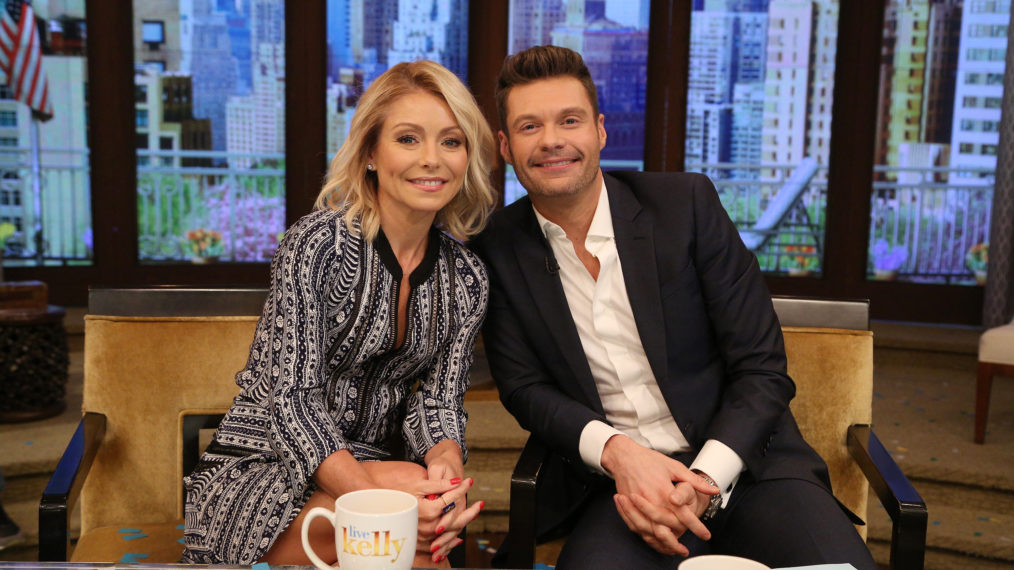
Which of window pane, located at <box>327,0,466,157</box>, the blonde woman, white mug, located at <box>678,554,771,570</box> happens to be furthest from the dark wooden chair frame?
window pane, located at <box>327,0,466,157</box>

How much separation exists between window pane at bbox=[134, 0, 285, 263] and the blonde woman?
3.75 metres

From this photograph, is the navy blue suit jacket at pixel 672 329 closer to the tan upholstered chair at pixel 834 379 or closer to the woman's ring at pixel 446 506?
the tan upholstered chair at pixel 834 379

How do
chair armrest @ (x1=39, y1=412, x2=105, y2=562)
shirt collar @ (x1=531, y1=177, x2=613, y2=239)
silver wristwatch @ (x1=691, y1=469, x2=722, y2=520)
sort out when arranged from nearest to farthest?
chair armrest @ (x1=39, y1=412, x2=105, y2=562), silver wristwatch @ (x1=691, y1=469, x2=722, y2=520), shirt collar @ (x1=531, y1=177, x2=613, y2=239)

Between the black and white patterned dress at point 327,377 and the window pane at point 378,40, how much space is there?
381 cm

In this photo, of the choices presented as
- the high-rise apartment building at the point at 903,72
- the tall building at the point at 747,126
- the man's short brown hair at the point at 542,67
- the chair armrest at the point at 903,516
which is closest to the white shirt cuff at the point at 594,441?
the chair armrest at the point at 903,516

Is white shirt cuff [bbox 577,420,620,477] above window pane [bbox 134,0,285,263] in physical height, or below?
below

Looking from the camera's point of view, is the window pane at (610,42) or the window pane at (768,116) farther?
the window pane at (610,42)

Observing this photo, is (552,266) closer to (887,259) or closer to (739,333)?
(739,333)

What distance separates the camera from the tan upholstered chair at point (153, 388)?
1.84 metres

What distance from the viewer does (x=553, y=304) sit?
1825 millimetres

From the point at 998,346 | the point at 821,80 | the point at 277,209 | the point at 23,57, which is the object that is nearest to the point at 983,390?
the point at 998,346

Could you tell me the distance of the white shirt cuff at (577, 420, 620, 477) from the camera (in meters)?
1.70

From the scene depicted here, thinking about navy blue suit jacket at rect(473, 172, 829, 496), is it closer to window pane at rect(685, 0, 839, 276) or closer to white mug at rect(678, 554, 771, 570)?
white mug at rect(678, 554, 771, 570)

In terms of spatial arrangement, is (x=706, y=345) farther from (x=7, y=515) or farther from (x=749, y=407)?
(x=7, y=515)
